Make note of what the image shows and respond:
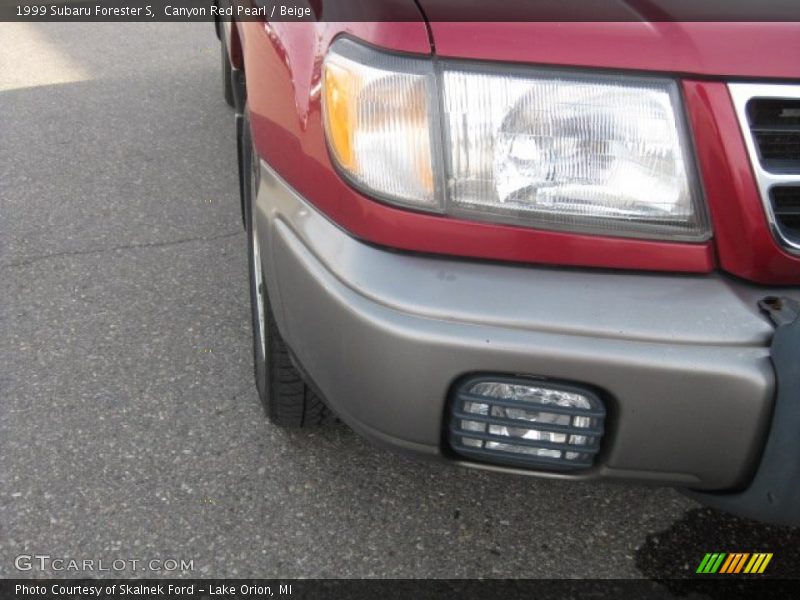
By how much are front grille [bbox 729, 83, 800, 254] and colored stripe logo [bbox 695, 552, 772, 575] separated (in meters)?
0.87

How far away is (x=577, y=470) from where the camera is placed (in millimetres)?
1489

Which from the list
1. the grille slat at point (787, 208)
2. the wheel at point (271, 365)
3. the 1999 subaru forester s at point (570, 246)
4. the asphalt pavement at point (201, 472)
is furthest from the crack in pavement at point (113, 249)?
the grille slat at point (787, 208)

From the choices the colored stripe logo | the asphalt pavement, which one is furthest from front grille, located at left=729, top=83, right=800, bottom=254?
the colored stripe logo

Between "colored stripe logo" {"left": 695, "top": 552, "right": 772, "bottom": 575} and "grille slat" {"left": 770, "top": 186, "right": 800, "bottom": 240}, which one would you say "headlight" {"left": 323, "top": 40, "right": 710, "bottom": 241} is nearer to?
"grille slat" {"left": 770, "top": 186, "right": 800, "bottom": 240}

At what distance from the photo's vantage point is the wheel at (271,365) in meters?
2.13

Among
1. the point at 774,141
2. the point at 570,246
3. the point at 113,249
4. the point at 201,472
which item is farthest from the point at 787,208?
the point at 113,249

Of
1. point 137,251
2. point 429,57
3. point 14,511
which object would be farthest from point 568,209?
point 137,251

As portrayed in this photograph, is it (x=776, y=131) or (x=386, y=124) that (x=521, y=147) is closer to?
(x=386, y=124)

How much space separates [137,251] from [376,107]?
6.95ft

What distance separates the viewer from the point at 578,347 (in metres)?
1.37

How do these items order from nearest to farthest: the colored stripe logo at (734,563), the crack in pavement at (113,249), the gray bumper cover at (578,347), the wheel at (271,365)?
the gray bumper cover at (578,347) → the colored stripe logo at (734,563) → the wheel at (271,365) → the crack in pavement at (113,249)

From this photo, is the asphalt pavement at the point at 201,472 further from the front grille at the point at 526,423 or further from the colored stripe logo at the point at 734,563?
the front grille at the point at 526,423

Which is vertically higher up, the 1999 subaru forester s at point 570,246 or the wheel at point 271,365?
the 1999 subaru forester s at point 570,246

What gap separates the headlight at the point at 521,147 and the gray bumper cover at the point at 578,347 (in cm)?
10
